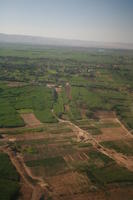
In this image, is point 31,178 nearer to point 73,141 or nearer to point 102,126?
point 73,141

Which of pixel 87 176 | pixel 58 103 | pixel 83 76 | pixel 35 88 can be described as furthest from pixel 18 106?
pixel 83 76

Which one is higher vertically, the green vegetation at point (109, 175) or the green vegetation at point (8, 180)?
the green vegetation at point (8, 180)

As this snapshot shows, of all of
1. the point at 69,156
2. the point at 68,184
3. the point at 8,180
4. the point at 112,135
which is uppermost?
the point at 8,180

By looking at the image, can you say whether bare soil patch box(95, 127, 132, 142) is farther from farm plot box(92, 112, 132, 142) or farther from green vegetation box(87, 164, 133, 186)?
green vegetation box(87, 164, 133, 186)

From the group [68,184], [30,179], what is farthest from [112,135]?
[30,179]

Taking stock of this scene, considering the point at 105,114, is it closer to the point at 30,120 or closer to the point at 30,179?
the point at 30,120

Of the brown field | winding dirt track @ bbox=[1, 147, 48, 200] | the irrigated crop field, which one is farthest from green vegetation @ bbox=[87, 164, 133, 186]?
winding dirt track @ bbox=[1, 147, 48, 200]

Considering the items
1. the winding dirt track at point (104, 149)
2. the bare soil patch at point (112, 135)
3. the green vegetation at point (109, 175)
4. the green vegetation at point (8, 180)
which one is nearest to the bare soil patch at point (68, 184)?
the green vegetation at point (109, 175)

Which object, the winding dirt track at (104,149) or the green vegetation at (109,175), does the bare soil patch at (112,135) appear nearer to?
the winding dirt track at (104,149)
